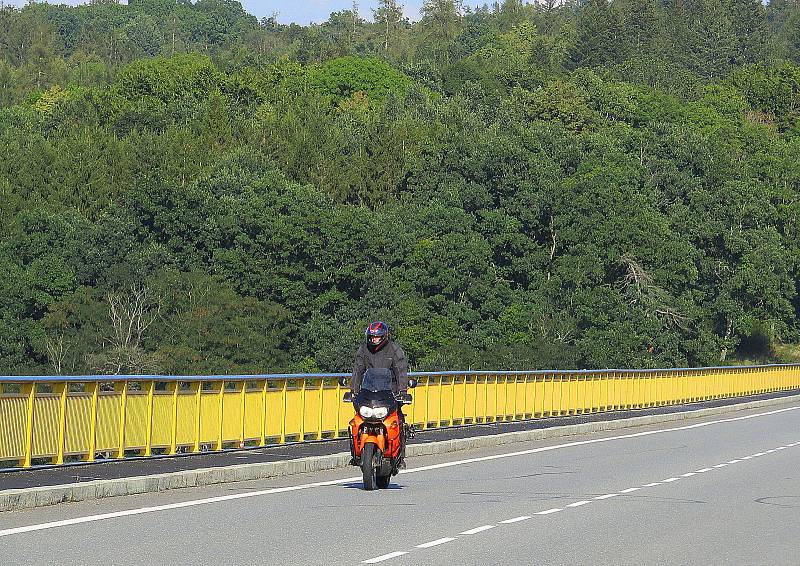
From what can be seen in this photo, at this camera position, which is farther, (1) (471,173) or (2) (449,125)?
(2) (449,125)

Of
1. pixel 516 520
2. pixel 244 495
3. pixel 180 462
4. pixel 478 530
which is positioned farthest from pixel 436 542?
pixel 180 462

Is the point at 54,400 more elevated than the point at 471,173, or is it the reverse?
the point at 471,173

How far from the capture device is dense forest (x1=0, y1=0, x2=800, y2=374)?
77438 mm

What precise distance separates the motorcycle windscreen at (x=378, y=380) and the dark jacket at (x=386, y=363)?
0.24m

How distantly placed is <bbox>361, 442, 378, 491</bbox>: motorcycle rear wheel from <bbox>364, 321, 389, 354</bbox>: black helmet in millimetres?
1210

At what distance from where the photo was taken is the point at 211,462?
64.0 ft

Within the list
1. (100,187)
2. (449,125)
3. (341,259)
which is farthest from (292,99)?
(341,259)

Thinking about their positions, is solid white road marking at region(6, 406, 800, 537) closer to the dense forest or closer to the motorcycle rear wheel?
the motorcycle rear wheel

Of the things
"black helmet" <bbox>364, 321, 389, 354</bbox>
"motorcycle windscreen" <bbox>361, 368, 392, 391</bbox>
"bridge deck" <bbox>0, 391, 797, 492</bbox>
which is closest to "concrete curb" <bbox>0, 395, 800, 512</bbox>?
"bridge deck" <bbox>0, 391, 797, 492</bbox>

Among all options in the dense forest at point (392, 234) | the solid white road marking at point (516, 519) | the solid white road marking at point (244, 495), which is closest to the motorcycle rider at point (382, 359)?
the solid white road marking at point (244, 495)

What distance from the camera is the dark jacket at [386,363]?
57.5ft

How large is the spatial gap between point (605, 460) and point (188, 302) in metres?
54.7

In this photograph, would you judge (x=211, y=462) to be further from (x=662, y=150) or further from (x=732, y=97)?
(x=732, y=97)

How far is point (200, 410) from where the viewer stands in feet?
68.3
